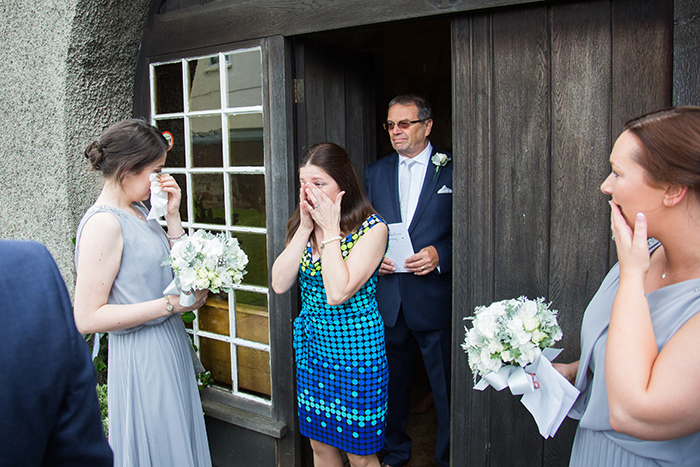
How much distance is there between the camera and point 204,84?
3.00 m

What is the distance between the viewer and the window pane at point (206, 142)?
300cm

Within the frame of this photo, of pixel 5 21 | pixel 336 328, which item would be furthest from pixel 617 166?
pixel 5 21

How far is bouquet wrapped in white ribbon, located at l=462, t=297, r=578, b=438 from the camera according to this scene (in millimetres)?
1405

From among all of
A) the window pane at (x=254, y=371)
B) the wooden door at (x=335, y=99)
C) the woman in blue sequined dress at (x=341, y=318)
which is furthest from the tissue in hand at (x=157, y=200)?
the window pane at (x=254, y=371)

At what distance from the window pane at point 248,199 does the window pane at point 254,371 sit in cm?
79

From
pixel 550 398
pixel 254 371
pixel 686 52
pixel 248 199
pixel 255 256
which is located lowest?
pixel 254 371

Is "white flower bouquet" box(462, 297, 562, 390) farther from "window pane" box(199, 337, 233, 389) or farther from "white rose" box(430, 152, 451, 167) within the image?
"window pane" box(199, 337, 233, 389)

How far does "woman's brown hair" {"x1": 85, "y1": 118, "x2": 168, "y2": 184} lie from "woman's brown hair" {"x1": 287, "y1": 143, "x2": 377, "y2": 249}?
2.23ft

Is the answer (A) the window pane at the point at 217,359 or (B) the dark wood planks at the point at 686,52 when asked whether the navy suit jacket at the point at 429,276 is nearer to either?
(A) the window pane at the point at 217,359

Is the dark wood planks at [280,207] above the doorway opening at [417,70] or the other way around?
the other way around

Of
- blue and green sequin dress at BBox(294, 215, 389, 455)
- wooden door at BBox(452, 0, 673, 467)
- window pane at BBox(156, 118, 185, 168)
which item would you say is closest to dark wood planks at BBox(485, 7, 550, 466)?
wooden door at BBox(452, 0, 673, 467)

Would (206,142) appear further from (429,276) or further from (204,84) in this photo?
(429,276)

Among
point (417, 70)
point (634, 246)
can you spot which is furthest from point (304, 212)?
point (417, 70)

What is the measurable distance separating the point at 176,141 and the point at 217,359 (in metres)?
1.41
